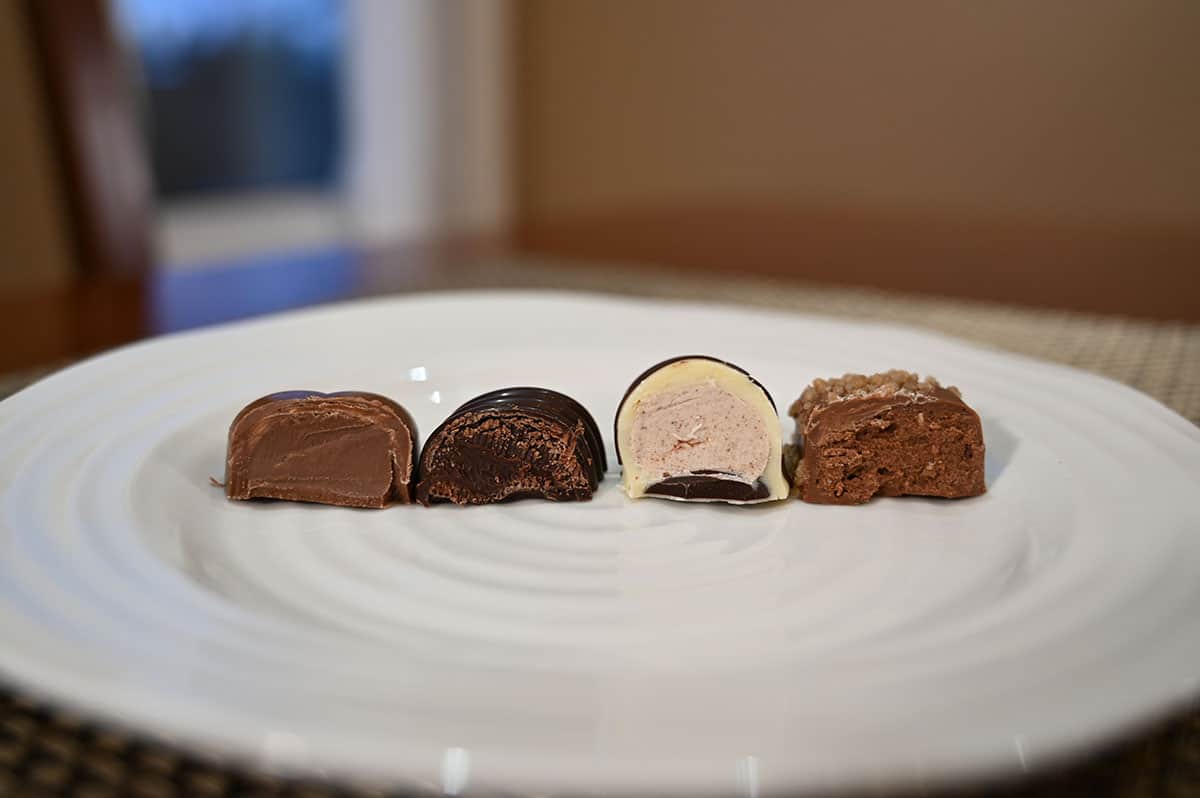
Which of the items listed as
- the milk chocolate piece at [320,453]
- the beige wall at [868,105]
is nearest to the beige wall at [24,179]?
the milk chocolate piece at [320,453]

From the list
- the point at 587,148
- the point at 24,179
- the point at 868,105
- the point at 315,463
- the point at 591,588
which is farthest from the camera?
the point at 587,148

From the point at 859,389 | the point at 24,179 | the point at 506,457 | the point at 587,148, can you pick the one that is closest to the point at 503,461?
the point at 506,457

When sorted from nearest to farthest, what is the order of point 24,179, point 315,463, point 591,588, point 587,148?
point 591,588
point 315,463
point 24,179
point 587,148

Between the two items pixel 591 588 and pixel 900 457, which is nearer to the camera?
pixel 591 588

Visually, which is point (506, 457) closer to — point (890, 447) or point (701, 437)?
point (701, 437)

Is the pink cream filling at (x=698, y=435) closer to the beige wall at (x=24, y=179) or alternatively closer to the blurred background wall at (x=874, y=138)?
the blurred background wall at (x=874, y=138)

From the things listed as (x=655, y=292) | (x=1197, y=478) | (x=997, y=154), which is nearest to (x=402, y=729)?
(x=1197, y=478)

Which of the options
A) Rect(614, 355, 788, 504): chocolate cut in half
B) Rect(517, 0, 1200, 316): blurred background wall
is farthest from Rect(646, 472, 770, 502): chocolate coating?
Rect(517, 0, 1200, 316): blurred background wall
